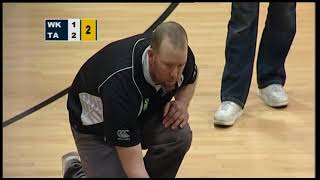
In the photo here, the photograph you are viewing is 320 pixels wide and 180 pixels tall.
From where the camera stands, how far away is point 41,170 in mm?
2701

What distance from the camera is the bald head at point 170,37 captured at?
1.97 meters

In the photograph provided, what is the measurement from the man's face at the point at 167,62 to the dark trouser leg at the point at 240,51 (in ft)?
3.32

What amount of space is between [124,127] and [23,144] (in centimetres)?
97

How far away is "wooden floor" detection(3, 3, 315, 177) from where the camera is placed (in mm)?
2762

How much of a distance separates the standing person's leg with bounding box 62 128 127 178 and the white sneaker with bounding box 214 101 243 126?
0.76 metres

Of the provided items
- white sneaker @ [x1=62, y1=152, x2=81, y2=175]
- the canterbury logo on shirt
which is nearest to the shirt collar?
the canterbury logo on shirt

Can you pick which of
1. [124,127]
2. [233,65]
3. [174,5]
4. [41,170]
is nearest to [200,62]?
[233,65]

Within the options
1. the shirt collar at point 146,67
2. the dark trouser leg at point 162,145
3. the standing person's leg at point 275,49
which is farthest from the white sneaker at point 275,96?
the shirt collar at point 146,67

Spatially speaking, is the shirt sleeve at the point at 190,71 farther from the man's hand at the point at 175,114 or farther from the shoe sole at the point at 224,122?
the shoe sole at the point at 224,122

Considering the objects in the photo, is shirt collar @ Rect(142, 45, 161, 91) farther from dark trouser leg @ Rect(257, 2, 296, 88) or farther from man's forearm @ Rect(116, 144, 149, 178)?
dark trouser leg @ Rect(257, 2, 296, 88)

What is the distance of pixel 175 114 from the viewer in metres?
2.38

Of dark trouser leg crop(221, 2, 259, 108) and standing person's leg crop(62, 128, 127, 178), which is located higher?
dark trouser leg crop(221, 2, 259, 108)

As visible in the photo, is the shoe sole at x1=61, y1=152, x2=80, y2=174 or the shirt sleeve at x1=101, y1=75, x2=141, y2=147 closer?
the shirt sleeve at x1=101, y1=75, x2=141, y2=147
